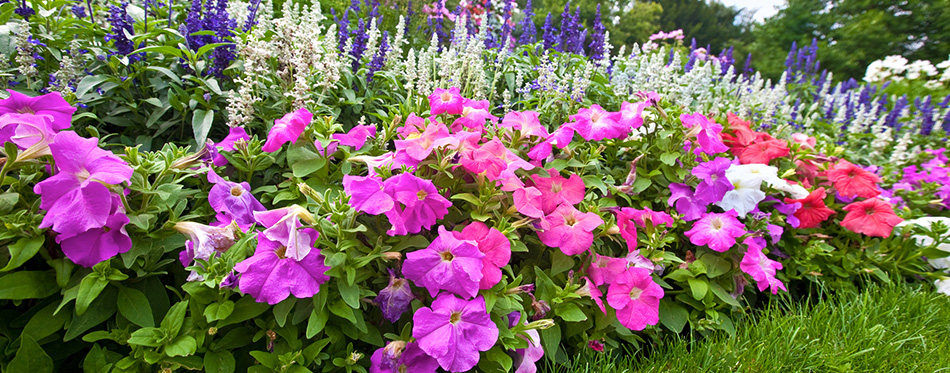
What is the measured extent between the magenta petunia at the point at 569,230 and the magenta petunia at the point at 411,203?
317 millimetres

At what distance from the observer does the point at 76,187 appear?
1020 millimetres

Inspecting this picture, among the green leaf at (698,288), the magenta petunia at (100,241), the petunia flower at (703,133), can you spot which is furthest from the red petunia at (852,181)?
the magenta petunia at (100,241)

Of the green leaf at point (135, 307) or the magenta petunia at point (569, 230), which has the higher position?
the magenta petunia at point (569, 230)

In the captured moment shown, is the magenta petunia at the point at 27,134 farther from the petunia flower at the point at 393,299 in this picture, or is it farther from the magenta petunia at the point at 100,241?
the petunia flower at the point at 393,299

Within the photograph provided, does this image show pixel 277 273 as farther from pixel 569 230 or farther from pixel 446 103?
pixel 446 103

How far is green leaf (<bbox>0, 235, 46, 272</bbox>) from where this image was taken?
969 millimetres

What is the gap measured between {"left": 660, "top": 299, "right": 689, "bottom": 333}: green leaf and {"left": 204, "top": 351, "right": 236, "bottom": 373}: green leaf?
Answer: 1.33m

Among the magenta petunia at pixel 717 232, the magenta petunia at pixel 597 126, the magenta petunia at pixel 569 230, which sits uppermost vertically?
the magenta petunia at pixel 597 126

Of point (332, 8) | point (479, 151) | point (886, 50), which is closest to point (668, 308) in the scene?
point (479, 151)

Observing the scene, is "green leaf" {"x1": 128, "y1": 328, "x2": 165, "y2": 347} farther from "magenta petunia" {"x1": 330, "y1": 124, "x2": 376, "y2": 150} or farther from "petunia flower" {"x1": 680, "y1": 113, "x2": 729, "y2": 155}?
"petunia flower" {"x1": 680, "y1": 113, "x2": 729, "y2": 155}

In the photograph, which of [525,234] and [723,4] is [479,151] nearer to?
[525,234]

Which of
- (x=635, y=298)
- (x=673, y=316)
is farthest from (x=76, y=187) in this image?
(x=673, y=316)

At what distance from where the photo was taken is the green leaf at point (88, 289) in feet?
3.26

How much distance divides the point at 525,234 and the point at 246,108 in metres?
1.02
